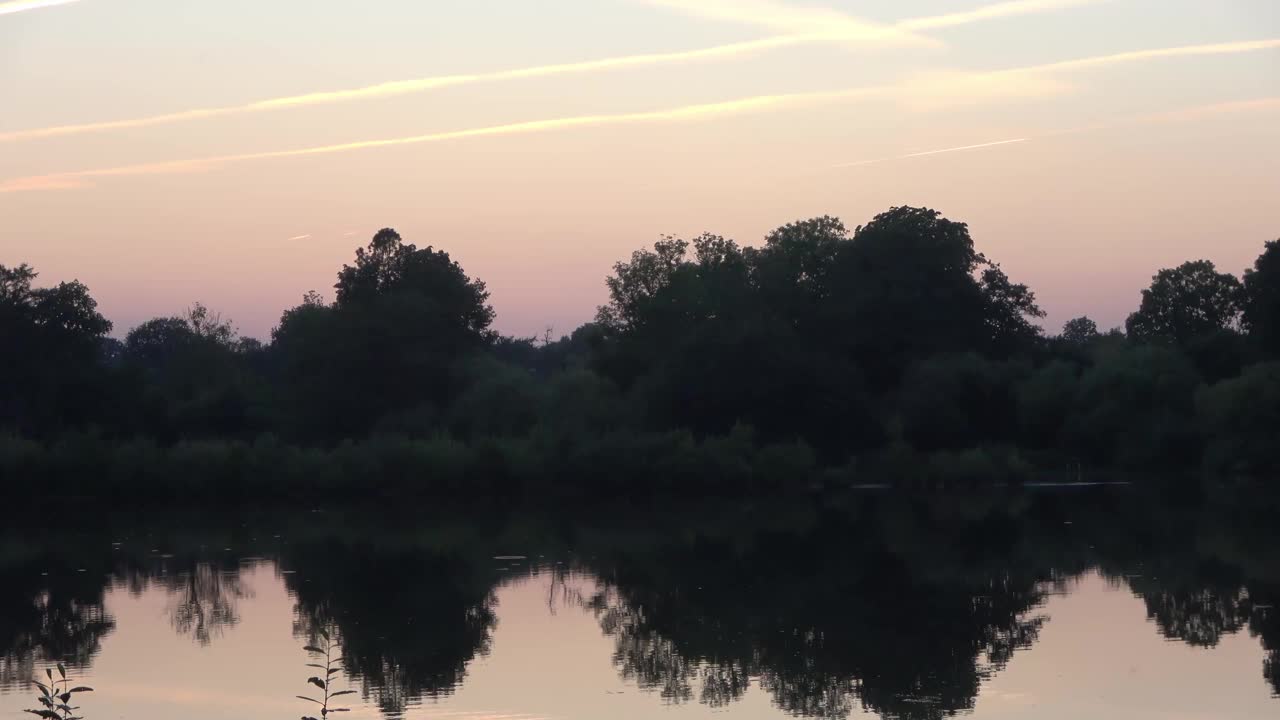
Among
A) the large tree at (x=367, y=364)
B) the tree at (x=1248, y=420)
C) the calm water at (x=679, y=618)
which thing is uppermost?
the large tree at (x=367, y=364)

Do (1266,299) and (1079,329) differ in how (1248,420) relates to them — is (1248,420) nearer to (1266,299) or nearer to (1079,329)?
(1266,299)

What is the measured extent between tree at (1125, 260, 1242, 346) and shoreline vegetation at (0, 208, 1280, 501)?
417 inches

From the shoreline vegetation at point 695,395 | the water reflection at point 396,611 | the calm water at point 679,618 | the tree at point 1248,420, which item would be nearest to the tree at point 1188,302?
the shoreline vegetation at point 695,395

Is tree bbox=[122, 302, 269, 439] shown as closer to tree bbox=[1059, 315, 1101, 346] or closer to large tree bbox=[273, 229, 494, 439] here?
large tree bbox=[273, 229, 494, 439]

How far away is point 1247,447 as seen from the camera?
5103 cm

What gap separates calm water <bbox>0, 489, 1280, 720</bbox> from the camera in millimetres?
15453

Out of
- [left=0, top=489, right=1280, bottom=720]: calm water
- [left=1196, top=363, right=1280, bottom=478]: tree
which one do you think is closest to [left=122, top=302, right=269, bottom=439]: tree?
[left=0, top=489, right=1280, bottom=720]: calm water

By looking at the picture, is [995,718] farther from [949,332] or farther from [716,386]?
[949,332]

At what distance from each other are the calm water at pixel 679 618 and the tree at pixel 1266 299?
24867 mm

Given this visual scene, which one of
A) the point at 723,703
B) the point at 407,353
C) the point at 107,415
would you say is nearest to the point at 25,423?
the point at 107,415

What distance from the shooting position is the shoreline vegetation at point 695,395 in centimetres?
4897

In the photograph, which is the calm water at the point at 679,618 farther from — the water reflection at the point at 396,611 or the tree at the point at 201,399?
the tree at the point at 201,399

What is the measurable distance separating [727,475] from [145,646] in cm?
3052

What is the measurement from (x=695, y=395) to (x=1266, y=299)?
2293 cm
